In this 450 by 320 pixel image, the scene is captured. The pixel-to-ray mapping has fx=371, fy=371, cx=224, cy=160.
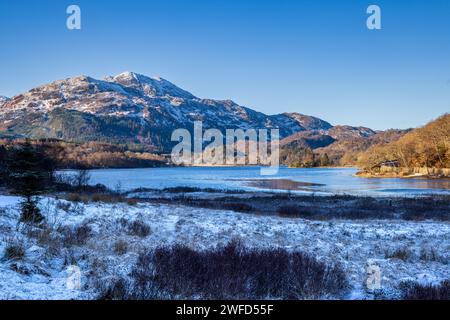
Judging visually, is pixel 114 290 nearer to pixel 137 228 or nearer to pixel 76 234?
pixel 76 234

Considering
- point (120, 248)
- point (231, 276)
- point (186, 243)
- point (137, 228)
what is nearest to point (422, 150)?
point (137, 228)

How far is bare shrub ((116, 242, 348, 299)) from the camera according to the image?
6768 millimetres

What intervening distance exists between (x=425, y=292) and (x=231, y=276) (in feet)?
12.3

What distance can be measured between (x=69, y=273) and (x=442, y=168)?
120m

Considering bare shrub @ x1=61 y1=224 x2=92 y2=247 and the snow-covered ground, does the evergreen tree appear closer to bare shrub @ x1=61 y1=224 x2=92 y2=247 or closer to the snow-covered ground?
the snow-covered ground

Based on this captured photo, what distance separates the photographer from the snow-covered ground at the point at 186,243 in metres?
6.99

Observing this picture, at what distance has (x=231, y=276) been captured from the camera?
25.1 feet

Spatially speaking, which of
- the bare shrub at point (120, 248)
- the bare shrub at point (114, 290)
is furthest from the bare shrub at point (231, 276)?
the bare shrub at point (120, 248)

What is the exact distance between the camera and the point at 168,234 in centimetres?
1398

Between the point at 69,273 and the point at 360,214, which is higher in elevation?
the point at 69,273

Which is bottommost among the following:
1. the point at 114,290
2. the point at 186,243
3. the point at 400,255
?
the point at 400,255
